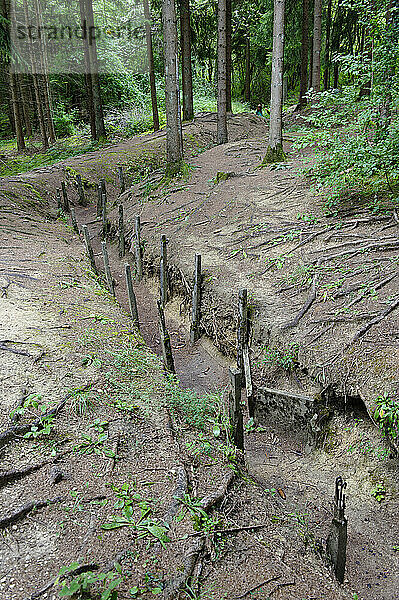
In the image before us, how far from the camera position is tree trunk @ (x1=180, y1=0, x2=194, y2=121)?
19156mm

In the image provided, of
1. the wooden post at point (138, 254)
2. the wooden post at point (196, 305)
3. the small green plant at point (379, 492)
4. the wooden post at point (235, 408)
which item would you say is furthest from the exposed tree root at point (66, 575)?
the wooden post at point (138, 254)

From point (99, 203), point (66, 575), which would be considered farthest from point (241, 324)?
point (99, 203)

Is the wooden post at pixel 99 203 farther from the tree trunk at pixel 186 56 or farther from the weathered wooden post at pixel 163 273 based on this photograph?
the tree trunk at pixel 186 56

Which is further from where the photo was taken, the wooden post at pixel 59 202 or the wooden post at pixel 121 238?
the wooden post at pixel 59 202

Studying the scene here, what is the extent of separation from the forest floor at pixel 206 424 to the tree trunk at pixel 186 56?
1256cm

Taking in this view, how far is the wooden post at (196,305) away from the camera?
864 cm

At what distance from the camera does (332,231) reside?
8469 mm

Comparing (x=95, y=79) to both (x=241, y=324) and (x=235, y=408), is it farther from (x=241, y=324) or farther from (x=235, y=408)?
(x=235, y=408)

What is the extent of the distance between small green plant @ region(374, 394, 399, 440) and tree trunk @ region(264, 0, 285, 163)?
10.1 meters

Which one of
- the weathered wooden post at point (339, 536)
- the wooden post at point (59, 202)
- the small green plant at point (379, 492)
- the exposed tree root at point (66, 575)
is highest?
the wooden post at point (59, 202)

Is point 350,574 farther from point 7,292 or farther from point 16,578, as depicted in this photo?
point 7,292

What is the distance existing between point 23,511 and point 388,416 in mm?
3949

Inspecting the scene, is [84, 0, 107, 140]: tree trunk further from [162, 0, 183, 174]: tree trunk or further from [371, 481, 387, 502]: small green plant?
[371, 481, 387, 502]: small green plant

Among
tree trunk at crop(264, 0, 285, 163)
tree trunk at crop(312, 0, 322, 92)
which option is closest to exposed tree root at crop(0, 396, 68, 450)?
tree trunk at crop(264, 0, 285, 163)
